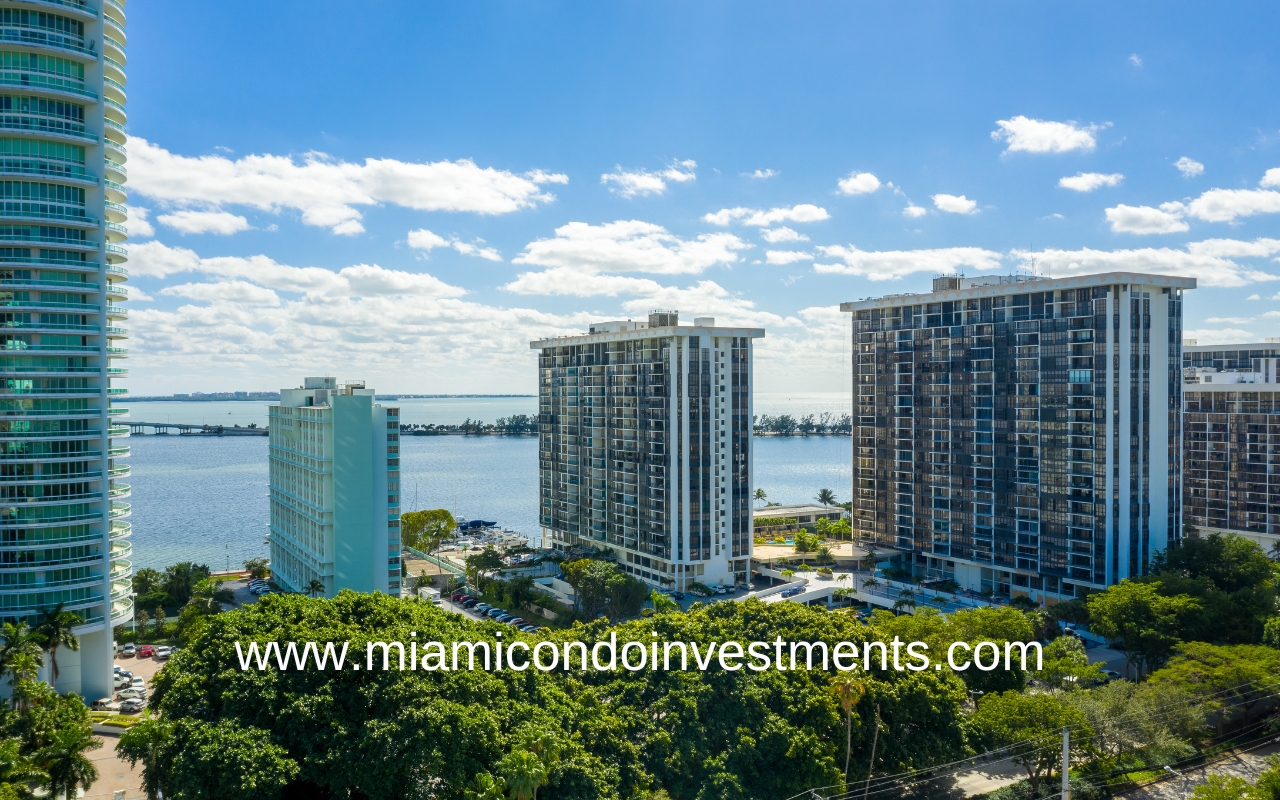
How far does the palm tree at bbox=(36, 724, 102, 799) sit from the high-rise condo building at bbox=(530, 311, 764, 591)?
134 ft

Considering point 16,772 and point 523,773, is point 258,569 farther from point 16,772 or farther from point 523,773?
point 523,773

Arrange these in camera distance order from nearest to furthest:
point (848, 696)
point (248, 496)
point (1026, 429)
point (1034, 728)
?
point (848, 696) < point (1034, 728) < point (1026, 429) < point (248, 496)

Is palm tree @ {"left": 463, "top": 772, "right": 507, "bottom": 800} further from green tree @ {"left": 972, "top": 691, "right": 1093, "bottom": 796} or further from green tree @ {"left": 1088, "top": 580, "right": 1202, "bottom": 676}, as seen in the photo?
green tree @ {"left": 1088, "top": 580, "right": 1202, "bottom": 676}

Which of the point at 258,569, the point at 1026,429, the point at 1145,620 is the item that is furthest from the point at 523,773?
the point at 258,569

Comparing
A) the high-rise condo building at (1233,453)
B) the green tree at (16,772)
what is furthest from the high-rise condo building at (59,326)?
the high-rise condo building at (1233,453)

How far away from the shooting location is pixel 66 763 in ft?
83.1

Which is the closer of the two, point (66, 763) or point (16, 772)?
point (16, 772)

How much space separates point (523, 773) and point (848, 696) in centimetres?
1049

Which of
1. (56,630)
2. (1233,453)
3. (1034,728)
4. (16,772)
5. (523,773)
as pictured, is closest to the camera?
(523,773)

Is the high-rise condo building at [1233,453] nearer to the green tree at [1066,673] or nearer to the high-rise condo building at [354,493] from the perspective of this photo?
the green tree at [1066,673]

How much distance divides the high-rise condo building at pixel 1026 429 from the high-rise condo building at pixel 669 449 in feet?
34.8

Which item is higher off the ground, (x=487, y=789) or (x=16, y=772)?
(x=487, y=789)

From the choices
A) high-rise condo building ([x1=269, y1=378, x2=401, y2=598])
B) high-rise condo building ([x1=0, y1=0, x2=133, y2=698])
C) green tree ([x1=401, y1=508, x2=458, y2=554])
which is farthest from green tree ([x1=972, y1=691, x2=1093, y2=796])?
A: green tree ([x1=401, y1=508, x2=458, y2=554])

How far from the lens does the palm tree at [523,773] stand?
68.6ft
